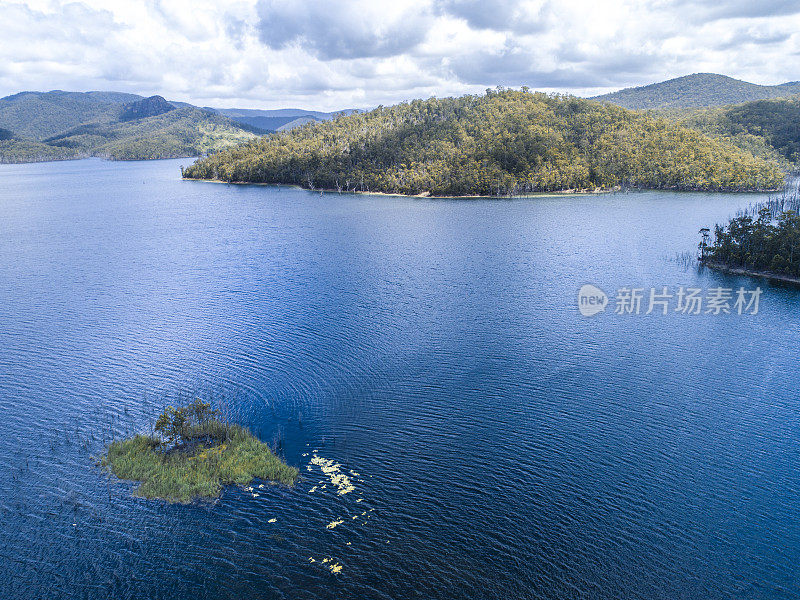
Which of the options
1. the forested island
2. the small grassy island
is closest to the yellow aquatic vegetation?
the small grassy island

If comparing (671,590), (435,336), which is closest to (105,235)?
(435,336)

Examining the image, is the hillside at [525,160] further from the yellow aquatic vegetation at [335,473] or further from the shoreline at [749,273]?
the yellow aquatic vegetation at [335,473]

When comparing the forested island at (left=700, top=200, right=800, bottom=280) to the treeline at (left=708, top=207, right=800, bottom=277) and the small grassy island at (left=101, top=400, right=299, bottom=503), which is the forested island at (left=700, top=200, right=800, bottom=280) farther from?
the small grassy island at (left=101, top=400, right=299, bottom=503)

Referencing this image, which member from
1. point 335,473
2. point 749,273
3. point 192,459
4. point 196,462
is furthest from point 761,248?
point 192,459

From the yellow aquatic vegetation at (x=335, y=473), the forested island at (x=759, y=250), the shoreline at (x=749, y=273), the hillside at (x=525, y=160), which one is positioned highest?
the hillside at (x=525, y=160)

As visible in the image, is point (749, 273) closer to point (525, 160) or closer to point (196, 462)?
point (196, 462)

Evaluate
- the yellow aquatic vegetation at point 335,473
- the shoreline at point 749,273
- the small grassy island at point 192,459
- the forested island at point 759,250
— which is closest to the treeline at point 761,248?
the forested island at point 759,250
